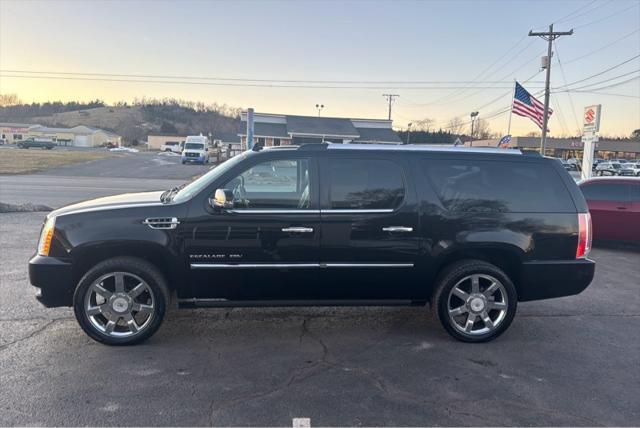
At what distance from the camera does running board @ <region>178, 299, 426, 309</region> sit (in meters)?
4.45

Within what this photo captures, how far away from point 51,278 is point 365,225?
2.88m

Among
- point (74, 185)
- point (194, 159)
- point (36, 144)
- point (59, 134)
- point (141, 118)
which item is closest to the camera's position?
point (74, 185)

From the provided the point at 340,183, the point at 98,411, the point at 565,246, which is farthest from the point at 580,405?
the point at 98,411

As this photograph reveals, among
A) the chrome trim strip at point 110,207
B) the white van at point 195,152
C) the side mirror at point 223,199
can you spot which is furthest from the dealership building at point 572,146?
the chrome trim strip at point 110,207

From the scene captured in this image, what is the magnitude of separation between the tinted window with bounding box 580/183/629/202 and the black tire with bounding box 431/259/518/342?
625 centimetres

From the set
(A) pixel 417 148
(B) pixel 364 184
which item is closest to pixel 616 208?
(A) pixel 417 148

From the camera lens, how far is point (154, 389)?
3.55 metres

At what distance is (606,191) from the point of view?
31.3ft

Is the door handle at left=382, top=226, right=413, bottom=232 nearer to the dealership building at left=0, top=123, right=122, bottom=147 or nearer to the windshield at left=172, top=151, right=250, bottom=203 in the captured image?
the windshield at left=172, top=151, right=250, bottom=203

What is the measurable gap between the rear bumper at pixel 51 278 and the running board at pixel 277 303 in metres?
1.01

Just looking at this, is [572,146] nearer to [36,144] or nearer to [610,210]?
[610,210]

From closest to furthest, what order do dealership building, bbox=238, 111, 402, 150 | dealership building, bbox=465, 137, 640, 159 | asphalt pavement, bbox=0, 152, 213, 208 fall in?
1. asphalt pavement, bbox=0, 152, 213, 208
2. dealership building, bbox=238, 111, 402, 150
3. dealership building, bbox=465, 137, 640, 159

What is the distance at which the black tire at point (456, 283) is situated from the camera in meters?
4.55

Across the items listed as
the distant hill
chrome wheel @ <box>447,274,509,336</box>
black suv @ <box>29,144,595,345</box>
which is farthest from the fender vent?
the distant hill
